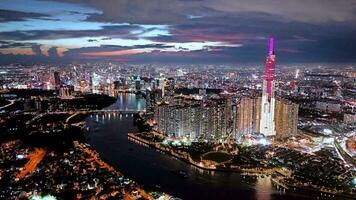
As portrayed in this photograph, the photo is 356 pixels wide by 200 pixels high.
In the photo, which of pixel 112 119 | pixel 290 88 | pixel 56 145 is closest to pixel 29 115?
pixel 112 119

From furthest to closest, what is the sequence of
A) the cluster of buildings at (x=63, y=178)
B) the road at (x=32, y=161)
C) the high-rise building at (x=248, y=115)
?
1. the high-rise building at (x=248, y=115)
2. the road at (x=32, y=161)
3. the cluster of buildings at (x=63, y=178)

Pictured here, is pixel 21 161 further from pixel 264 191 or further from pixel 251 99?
pixel 251 99

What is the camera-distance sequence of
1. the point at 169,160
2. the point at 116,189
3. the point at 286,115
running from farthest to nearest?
the point at 286,115, the point at 169,160, the point at 116,189

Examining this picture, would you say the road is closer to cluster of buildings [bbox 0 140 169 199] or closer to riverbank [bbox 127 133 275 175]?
cluster of buildings [bbox 0 140 169 199]

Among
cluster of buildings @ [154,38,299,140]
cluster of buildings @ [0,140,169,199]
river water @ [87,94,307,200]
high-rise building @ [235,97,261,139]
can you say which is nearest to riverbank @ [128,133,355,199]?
river water @ [87,94,307,200]

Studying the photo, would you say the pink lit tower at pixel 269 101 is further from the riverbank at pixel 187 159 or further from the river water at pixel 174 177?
the river water at pixel 174 177

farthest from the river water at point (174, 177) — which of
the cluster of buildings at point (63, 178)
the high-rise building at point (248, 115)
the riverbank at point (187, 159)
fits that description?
the high-rise building at point (248, 115)
